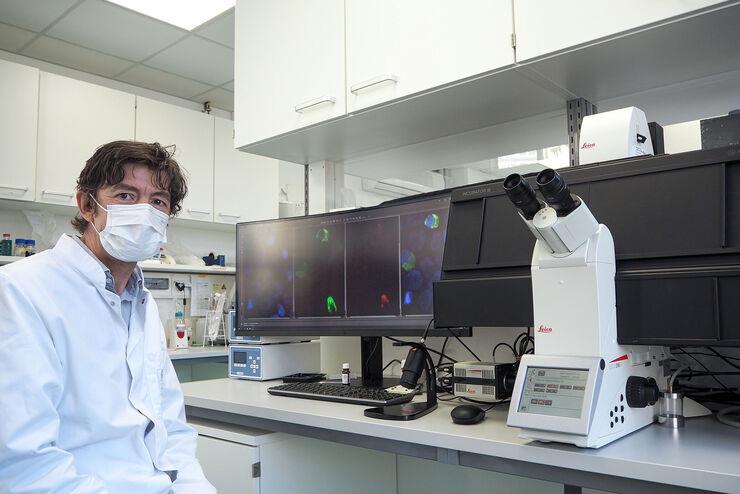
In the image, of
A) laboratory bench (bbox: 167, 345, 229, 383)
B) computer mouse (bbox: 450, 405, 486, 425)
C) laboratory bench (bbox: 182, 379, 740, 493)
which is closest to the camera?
laboratory bench (bbox: 182, 379, 740, 493)

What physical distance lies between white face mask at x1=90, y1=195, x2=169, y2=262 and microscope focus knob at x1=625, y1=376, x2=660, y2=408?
3.27ft

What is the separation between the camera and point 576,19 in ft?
4.12

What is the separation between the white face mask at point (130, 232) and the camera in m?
1.19

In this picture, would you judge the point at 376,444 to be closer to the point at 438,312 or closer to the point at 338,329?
the point at 438,312

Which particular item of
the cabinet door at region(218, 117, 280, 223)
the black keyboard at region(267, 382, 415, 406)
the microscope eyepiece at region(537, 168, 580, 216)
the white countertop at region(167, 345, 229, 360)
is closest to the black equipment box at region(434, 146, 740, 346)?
the microscope eyepiece at region(537, 168, 580, 216)

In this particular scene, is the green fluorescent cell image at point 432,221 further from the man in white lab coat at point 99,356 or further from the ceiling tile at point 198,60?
the ceiling tile at point 198,60

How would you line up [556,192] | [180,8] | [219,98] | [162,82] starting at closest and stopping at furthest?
[556,192]
[180,8]
[162,82]
[219,98]

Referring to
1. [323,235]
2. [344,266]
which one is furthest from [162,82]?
[344,266]

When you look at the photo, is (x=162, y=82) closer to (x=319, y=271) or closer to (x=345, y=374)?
(x=319, y=271)

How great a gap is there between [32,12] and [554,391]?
337cm

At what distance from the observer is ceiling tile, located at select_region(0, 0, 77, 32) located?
2.93 metres

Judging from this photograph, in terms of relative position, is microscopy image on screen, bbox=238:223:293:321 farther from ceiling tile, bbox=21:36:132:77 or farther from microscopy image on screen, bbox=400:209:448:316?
ceiling tile, bbox=21:36:132:77

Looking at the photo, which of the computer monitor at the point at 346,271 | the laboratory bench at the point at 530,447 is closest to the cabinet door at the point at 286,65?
the computer monitor at the point at 346,271

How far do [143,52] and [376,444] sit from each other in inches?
126
